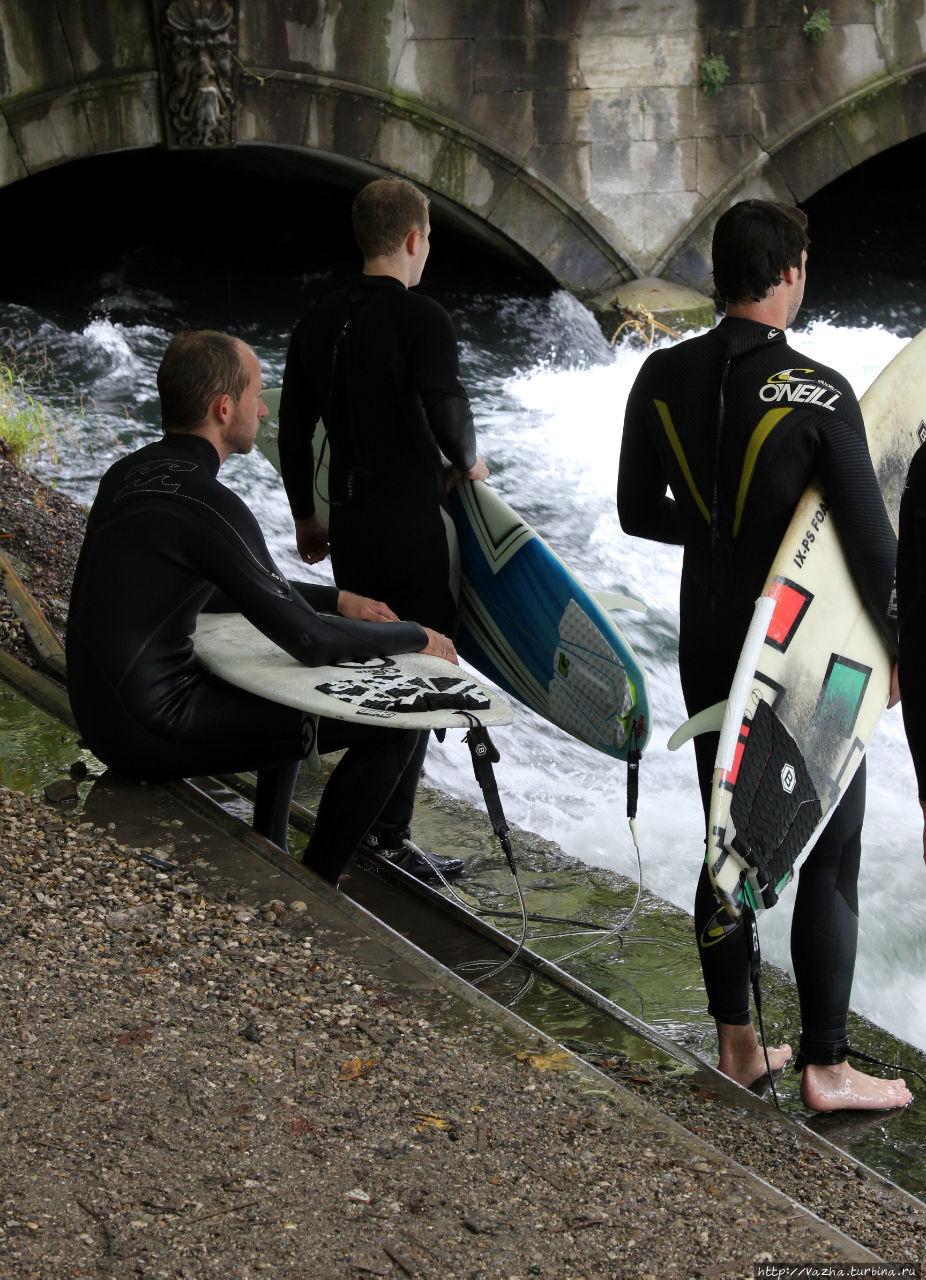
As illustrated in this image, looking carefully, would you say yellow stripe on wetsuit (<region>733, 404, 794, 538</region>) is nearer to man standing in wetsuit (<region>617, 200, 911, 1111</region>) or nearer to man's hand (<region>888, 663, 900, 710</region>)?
man standing in wetsuit (<region>617, 200, 911, 1111</region>)

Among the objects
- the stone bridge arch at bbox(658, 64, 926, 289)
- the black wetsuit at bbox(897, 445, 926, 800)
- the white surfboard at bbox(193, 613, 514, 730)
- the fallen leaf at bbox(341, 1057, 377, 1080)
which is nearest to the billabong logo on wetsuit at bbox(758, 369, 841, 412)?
the black wetsuit at bbox(897, 445, 926, 800)

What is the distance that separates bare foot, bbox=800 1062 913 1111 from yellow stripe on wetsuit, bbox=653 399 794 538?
1075 mm

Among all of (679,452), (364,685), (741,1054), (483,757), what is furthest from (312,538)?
(741,1054)

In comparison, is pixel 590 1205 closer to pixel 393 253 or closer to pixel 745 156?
pixel 393 253

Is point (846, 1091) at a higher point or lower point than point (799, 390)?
lower

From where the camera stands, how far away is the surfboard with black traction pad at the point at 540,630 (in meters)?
3.54

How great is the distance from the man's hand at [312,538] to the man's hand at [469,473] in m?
0.36

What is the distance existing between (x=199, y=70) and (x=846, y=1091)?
859cm

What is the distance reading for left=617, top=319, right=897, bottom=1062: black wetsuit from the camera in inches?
99.7

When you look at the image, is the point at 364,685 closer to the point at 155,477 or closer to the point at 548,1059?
the point at 155,477

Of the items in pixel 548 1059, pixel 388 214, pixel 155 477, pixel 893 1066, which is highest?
pixel 388 214

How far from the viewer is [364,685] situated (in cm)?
304

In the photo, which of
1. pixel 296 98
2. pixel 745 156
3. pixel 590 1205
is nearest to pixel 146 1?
pixel 296 98

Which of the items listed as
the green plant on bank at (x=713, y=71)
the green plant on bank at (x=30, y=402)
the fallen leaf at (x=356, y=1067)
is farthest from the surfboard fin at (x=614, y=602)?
the green plant on bank at (x=713, y=71)
